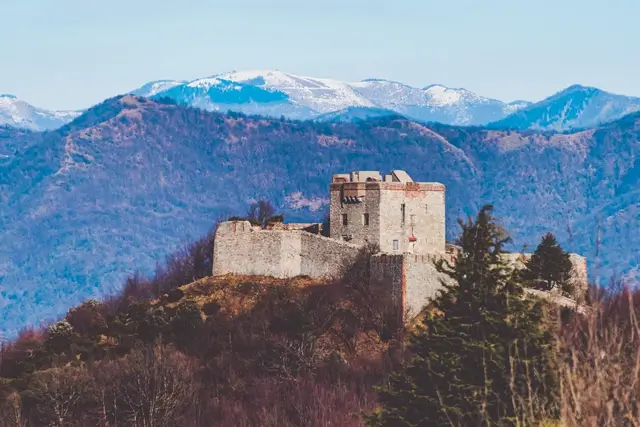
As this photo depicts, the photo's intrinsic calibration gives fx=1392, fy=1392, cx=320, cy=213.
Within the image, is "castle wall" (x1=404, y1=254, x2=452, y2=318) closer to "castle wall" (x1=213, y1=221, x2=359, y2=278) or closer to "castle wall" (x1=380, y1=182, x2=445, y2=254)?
"castle wall" (x1=213, y1=221, x2=359, y2=278)

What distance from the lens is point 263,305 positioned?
8525 cm

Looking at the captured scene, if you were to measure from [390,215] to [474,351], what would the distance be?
43693mm

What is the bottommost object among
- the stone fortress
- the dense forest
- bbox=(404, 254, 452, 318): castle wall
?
the dense forest

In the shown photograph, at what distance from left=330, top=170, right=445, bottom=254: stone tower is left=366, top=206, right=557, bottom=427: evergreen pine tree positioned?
4023 centimetres

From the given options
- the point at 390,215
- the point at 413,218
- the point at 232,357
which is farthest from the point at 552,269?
the point at 232,357

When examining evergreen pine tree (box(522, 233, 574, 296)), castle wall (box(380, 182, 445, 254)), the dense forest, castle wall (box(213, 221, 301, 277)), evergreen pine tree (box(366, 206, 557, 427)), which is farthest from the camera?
castle wall (box(213, 221, 301, 277))

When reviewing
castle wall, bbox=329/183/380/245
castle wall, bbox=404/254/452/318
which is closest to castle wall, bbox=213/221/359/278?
castle wall, bbox=329/183/380/245

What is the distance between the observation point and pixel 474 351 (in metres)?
42.5

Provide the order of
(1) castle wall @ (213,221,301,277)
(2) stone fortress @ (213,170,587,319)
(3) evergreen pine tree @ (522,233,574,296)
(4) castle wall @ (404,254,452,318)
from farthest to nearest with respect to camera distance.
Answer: (1) castle wall @ (213,221,301,277) → (2) stone fortress @ (213,170,587,319) → (3) evergreen pine tree @ (522,233,574,296) → (4) castle wall @ (404,254,452,318)

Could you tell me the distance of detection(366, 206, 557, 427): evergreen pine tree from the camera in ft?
134

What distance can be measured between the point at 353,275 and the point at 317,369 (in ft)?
19.6

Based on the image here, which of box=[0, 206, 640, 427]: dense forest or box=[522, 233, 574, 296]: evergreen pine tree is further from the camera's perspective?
box=[522, 233, 574, 296]: evergreen pine tree

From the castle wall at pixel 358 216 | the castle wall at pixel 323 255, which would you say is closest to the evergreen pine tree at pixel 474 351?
the castle wall at pixel 323 255

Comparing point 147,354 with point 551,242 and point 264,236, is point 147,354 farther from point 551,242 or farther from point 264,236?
point 551,242
